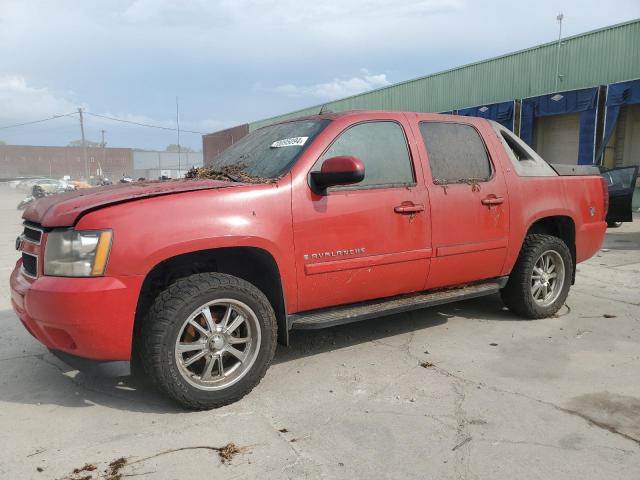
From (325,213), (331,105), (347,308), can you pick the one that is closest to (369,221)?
(325,213)

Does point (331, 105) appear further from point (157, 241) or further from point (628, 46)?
point (157, 241)

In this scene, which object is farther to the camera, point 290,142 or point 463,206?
point 463,206

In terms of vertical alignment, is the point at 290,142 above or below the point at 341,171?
above

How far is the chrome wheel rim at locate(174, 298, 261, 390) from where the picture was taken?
3.06 m

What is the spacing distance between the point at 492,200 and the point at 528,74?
16.3 meters

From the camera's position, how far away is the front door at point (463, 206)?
4012 millimetres

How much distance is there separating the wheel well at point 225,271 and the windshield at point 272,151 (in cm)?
54

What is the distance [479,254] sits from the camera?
14.0ft

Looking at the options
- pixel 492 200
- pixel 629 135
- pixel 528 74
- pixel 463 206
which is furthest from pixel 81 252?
pixel 528 74

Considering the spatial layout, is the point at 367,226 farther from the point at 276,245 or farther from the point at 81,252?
the point at 81,252

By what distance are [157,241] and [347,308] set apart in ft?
4.77

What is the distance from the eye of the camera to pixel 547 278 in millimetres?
4902

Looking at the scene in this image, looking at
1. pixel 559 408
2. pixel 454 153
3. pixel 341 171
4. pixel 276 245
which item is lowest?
pixel 559 408

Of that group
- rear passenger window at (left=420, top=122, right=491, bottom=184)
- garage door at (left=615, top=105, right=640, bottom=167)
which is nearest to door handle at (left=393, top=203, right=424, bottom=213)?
rear passenger window at (left=420, top=122, right=491, bottom=184)
